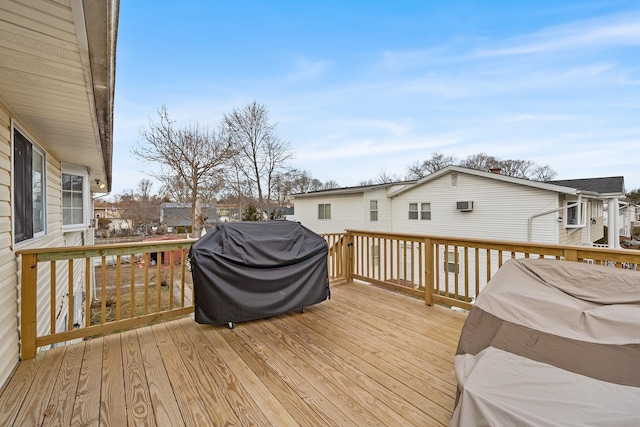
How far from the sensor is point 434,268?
370cm

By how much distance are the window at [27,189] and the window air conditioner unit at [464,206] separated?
428 inches

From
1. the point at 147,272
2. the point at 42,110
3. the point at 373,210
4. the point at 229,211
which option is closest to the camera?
the point at 42,110

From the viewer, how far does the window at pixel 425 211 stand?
1154 centimetres

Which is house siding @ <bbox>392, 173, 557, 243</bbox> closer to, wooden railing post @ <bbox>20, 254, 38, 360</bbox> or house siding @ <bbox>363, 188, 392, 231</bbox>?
house siding @ <bbox>363, 188, 392, 231</bbox>

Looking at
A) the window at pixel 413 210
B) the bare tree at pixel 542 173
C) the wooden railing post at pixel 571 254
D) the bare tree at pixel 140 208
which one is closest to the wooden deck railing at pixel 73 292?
the wooden railing post at pixel 571 254

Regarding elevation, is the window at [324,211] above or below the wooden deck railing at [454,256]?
above

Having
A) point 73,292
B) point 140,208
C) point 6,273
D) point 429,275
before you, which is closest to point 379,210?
point 429,275

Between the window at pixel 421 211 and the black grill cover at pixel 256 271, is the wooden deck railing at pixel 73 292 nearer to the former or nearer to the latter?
the black grill cover at pixel 256 271

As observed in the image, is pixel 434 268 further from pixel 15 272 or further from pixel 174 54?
pixel 174 54

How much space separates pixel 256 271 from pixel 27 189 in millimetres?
2392

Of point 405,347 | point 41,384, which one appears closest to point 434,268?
point 405,347

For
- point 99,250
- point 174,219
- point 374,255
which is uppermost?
point 99,250

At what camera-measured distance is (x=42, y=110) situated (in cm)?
252

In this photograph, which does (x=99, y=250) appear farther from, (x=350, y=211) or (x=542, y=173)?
(x=542, y=173)
